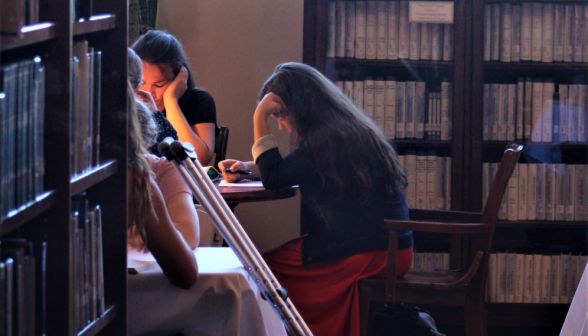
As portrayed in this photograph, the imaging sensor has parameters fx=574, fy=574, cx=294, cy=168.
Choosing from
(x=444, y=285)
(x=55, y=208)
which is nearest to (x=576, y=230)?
(x=444, y=285)

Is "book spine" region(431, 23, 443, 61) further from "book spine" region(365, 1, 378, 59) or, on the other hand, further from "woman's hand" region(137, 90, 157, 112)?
"woman's hand" region(137, 90, 157, 112)

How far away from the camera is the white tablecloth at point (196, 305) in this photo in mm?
1157

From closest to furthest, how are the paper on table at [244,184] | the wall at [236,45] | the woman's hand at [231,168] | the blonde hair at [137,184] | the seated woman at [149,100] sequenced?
the blonde hair at [137,184] → the seated woman at [149,100] → the paper on table at [244,184] → the woman's hand at [231,168] → the wall at [236,45]

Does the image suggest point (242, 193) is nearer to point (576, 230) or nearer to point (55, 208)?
point (55, 208)

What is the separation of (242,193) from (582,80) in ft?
5.96

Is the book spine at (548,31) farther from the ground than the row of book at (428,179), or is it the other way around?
A: the book spine at (548,31)

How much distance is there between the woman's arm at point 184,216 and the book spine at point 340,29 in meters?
1.60

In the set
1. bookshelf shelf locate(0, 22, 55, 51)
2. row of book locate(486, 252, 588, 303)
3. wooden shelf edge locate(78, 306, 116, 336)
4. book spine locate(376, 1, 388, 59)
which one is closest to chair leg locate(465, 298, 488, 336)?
row of book locate(486, 252, 588, 303)

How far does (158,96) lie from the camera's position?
271 cm

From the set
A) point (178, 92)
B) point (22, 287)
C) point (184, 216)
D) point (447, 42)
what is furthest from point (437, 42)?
point (22, 287)

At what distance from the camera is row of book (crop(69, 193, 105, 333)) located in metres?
0.84

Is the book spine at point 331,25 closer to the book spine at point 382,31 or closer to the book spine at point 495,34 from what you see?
the book spine at point 382,31

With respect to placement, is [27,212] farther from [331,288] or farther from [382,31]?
[382,31]

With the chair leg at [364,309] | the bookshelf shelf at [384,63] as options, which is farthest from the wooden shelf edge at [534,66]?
the chair leg at [364,309]
